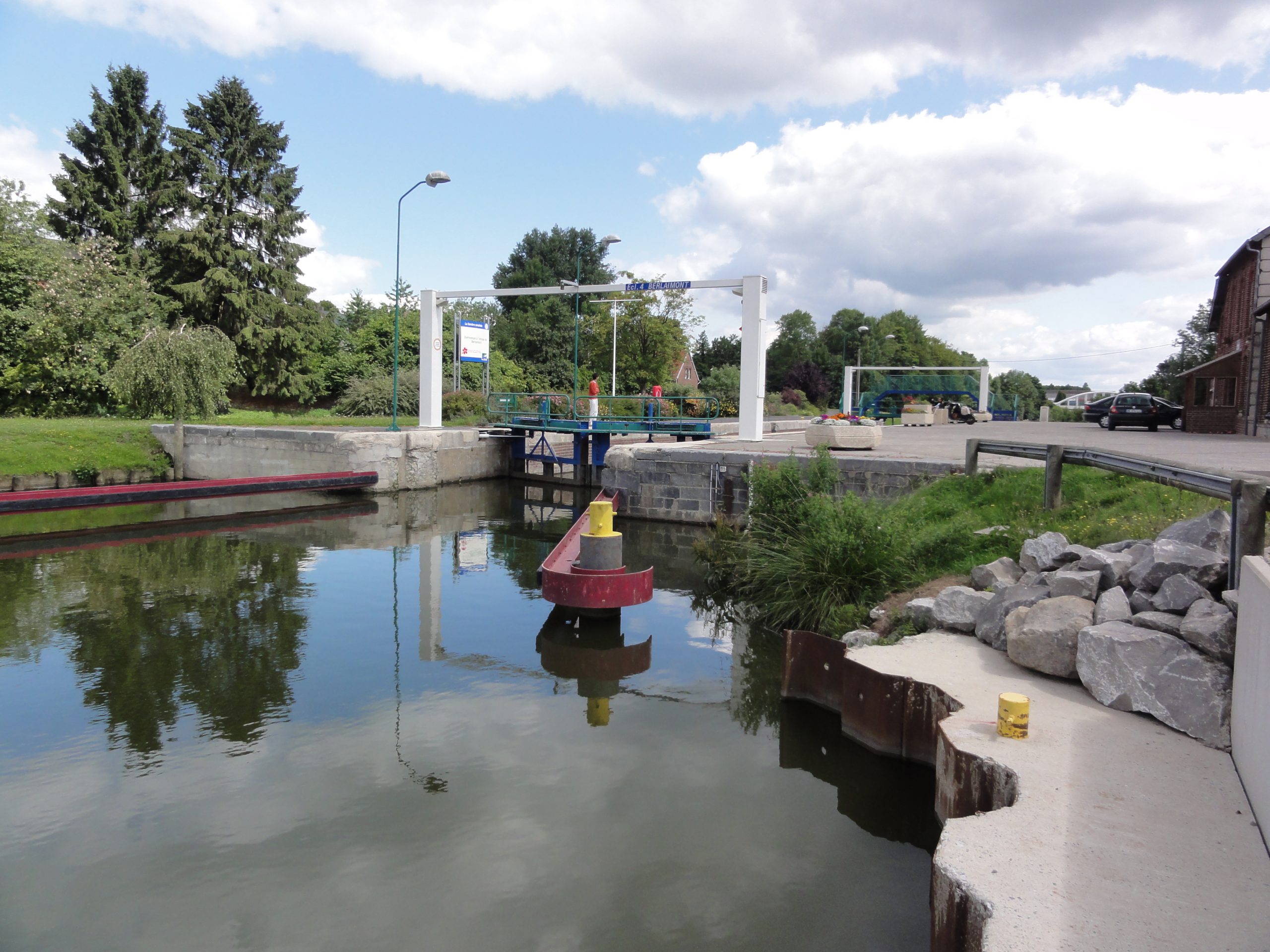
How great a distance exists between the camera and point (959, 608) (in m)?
6.55

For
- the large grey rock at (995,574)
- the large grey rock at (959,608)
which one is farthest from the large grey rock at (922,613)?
the large grey rock at (995,574)

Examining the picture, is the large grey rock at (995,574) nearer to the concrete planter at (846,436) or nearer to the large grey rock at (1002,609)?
the large grey rock at (1002,609)

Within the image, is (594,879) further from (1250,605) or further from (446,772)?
(1250,605)

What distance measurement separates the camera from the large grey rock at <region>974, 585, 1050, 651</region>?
5.98 meters

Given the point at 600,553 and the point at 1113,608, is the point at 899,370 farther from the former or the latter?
the point at 1113,608

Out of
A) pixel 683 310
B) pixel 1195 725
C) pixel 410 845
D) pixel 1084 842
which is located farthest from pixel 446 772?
pixel 683 310

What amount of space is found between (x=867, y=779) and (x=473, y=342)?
22517mm

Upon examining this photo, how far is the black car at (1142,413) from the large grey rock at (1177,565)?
73.0ft

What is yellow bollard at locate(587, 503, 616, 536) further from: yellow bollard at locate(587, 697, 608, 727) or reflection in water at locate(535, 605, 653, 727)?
yellow bollard at locate(587, 697, 608, 727)

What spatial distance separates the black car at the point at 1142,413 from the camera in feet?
80.9

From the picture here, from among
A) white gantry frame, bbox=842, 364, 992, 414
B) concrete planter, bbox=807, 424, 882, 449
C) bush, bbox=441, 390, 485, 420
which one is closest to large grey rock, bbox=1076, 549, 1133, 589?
concrete planter, bbox=807, 424, 882, 449

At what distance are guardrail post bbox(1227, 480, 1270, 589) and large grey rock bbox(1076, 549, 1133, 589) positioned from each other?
0.73 meters

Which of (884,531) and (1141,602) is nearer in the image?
(1141,602)

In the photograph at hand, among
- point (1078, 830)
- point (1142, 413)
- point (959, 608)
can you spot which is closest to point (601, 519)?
point (959, 608)
